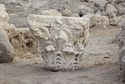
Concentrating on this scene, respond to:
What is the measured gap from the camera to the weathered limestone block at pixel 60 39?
6.95 m

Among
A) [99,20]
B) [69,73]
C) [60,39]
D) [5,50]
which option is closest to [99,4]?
[99,20]

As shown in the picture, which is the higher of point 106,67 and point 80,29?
point 80,29

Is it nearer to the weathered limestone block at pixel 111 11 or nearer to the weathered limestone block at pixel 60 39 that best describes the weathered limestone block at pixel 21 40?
the weathered limestone block at pixel 60 39

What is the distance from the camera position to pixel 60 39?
273 inches

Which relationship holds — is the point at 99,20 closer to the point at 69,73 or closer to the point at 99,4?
the point at 99,4

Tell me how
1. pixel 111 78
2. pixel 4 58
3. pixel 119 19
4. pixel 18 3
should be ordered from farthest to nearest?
pixel 119 19 < pixel 18 3 < pixel 4 58 < pixel 111 78

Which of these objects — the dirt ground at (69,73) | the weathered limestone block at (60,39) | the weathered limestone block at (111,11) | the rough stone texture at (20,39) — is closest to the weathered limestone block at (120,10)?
the weathered limestone block at (111,11)

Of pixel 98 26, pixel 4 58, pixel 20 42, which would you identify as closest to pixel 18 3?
pixel 98 26

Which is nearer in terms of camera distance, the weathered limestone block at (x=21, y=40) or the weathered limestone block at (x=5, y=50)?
the weathered limestone block at (x=5, y=50)

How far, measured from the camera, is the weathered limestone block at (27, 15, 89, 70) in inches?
274

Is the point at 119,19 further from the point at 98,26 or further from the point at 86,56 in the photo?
the point at 86,56

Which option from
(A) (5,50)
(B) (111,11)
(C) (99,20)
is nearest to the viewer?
(A) (5,50)

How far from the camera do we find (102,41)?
1197 cm

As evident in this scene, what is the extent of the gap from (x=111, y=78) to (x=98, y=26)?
9.91 metres
